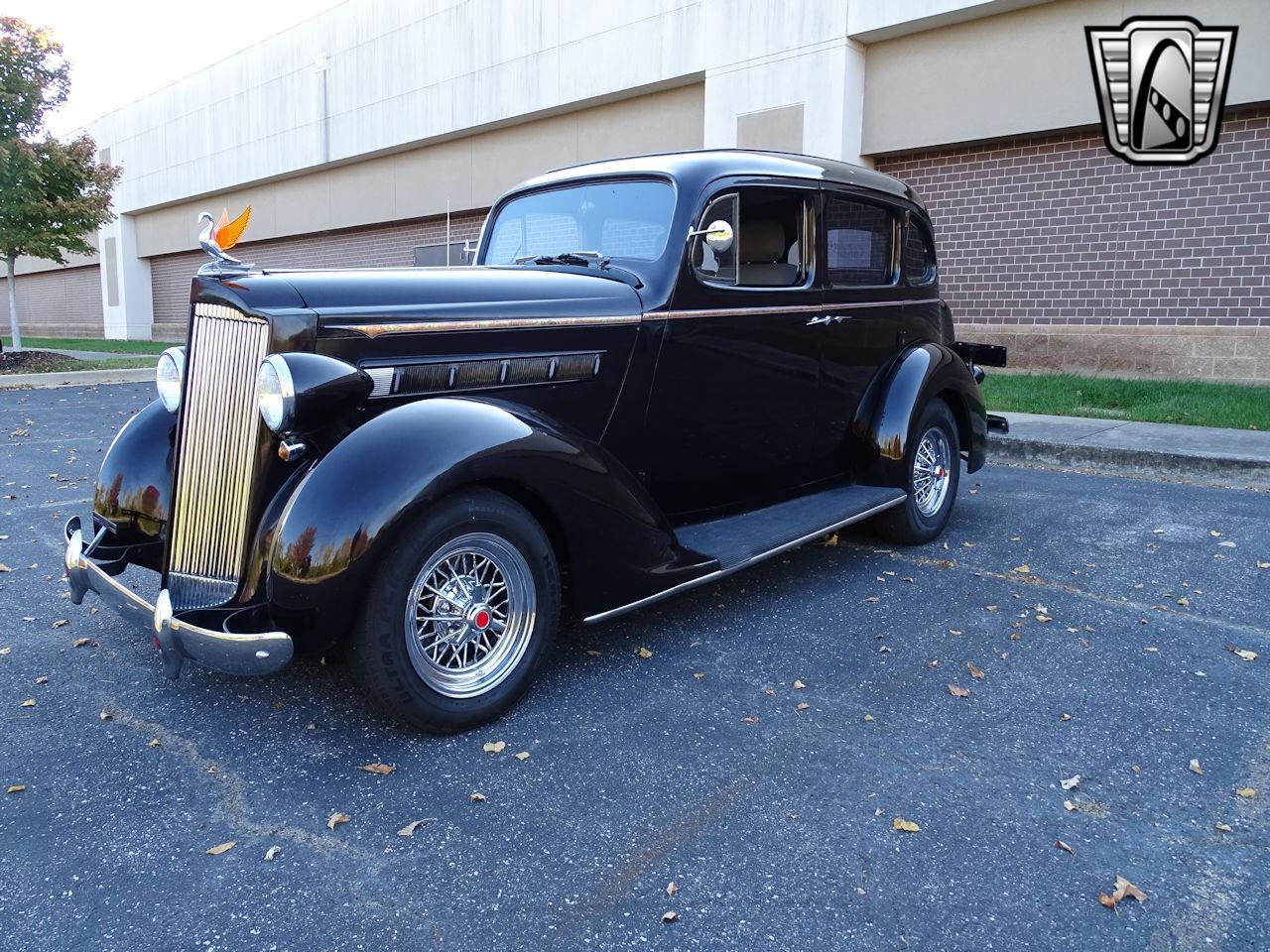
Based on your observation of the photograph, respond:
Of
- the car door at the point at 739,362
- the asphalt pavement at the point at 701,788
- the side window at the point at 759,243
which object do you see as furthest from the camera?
the side window at the point at 759,243

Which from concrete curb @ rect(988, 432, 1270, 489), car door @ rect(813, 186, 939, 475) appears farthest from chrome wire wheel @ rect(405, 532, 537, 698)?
concrete curb @ rect(988, 432, 1270, 489)

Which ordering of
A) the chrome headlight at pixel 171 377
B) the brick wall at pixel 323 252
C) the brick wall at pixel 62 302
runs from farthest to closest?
the brick wall at pixel 62 302 → the brick wall at pixel 323 252 → the chrome headlight at pixel 171 377

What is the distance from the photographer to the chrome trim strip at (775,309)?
149 inches

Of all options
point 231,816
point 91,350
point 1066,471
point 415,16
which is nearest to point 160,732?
point 231,816

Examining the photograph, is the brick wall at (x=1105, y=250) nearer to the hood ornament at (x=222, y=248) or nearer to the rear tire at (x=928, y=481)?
the rear tire at (x=928, y=481)

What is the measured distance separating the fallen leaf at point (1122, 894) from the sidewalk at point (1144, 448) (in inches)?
198

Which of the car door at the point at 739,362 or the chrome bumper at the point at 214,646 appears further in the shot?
the car door at the point at 739,362

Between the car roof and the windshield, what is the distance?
0.07 meters

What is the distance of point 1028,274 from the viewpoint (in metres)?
11.5

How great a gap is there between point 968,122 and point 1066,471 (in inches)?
231

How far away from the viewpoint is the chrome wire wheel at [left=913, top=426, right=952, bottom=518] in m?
5.16

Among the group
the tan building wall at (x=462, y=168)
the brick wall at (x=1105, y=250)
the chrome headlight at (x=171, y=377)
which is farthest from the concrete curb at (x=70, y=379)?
the brick wall at (x=1105, y=250)

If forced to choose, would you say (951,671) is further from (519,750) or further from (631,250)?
(631,250)

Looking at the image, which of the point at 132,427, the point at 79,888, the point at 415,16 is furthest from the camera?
the point at 415,16
